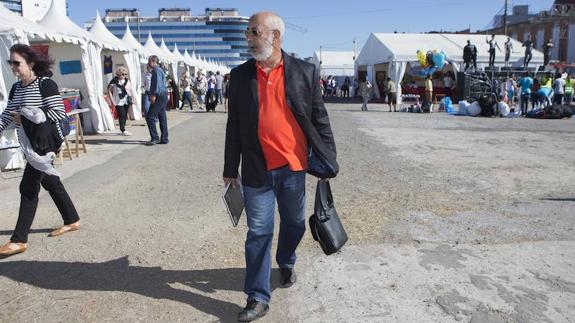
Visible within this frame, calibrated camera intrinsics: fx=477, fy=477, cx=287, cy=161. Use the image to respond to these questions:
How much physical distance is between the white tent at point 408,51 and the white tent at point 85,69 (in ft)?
58.9

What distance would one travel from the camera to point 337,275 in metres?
3.69

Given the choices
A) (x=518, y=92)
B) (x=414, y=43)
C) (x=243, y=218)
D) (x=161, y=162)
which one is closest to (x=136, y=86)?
(x=161, y=162)

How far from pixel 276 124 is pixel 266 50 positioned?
1.48 ft

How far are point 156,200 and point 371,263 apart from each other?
309cm

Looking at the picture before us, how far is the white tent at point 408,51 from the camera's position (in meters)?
26.9

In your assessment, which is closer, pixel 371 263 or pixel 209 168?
pixel 371 263

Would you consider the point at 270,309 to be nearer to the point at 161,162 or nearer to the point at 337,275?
the point at 337,275

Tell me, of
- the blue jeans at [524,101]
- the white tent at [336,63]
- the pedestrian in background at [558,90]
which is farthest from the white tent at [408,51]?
the white tent at [336,63]

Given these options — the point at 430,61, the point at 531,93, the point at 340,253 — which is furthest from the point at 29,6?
the point at 340,253

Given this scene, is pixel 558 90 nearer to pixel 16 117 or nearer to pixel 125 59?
pixel 125 59

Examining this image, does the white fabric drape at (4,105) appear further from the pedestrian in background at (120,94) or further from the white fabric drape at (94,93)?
the white fabric drape at (94,93)

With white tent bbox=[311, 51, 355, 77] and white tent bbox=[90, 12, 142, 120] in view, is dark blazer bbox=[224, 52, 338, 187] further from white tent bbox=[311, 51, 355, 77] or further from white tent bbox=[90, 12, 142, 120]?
white tent bbox=[311, 51, 355, 77]

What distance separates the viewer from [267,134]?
2920 mm

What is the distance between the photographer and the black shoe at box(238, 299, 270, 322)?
300 cm
